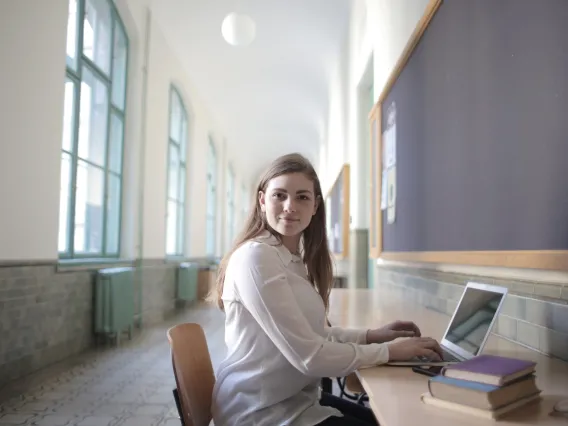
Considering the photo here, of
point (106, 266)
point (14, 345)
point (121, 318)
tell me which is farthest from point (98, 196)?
point (14, 345)

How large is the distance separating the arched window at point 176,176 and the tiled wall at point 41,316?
12.7 feet

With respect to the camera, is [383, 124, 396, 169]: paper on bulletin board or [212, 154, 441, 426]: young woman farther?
[383, 124, 396, 169]: paper on bulletin board

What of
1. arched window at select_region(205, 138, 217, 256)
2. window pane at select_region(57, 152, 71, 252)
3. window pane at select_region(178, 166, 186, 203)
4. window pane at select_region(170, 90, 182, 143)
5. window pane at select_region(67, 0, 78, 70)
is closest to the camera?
window pane at select_region(57, 152, 71, 252)

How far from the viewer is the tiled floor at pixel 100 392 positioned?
2809 millimetres

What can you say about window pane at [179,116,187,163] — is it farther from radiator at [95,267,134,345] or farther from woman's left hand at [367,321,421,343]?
woman's left hand at [367,321,421,343]

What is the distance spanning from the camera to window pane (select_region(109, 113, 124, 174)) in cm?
600

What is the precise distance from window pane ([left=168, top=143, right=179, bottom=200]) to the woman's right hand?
7698 mm

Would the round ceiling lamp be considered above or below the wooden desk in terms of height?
above

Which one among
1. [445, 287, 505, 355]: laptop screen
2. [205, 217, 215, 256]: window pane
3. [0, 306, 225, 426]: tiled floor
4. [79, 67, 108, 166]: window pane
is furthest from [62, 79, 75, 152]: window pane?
[205, 217, 215, 256]: window pane

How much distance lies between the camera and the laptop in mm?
1217

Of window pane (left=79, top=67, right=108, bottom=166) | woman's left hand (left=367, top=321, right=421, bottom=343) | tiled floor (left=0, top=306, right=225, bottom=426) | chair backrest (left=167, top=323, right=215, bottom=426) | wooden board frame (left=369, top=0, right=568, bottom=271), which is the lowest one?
tiled floor (left=0, top=306, right=225, bottom=426)

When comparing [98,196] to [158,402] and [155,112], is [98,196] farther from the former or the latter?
[158,402]

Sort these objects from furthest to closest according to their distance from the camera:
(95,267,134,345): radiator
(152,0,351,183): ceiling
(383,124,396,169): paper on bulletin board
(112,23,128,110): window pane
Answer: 1. (152,0,351,183): ceiling
2. (112,23,128,110): window pane
3. (95,267,134,345): radiator
4. (383,124,396,169): paper on bulletin board

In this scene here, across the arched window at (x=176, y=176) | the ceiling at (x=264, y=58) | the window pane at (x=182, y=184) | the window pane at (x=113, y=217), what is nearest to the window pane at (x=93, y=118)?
the window pane at (x=113, y=217)
